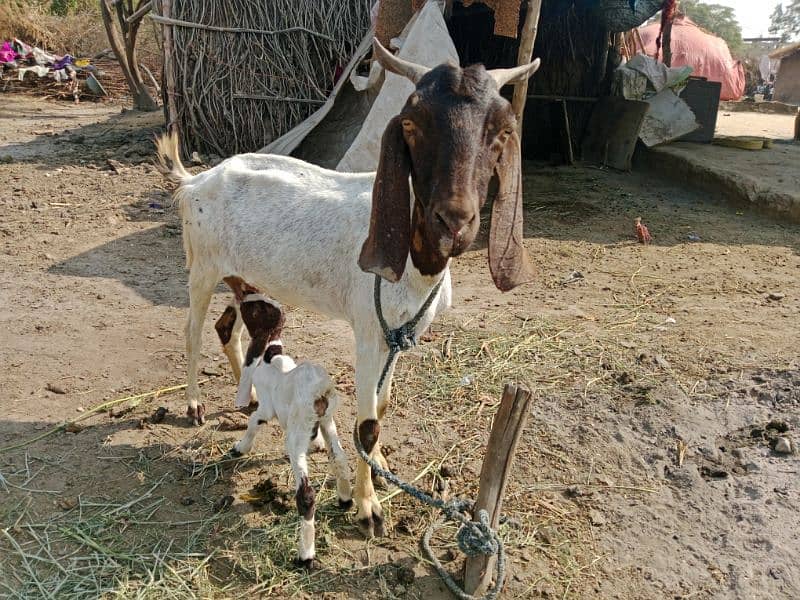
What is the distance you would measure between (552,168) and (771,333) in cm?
649

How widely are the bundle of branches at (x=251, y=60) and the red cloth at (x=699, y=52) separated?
619 inches

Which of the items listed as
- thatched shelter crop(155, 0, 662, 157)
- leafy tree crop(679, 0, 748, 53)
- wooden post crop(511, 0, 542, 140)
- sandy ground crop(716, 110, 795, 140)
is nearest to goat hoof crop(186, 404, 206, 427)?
wooden post crop(511, 0, 542, 140)

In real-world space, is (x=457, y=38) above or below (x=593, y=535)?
above

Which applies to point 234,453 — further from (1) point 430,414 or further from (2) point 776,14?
(2) point 776,14

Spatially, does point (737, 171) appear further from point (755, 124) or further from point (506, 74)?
point (755, 124)

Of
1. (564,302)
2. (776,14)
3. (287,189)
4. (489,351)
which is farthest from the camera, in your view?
(776,14)

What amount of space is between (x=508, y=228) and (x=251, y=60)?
815 cm

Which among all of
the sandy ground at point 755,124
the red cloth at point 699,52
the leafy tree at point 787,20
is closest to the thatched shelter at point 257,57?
the sandy ground at point 755,124

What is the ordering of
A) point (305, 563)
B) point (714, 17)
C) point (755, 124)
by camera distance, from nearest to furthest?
point (305, 563)
point (755, 124)
point (714, 17)

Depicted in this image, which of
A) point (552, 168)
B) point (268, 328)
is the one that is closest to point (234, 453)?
point (268, 328)

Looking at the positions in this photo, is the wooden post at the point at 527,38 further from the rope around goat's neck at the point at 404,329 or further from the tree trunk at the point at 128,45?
the tree trunk at the point at 128,45

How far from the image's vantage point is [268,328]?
3564 mm

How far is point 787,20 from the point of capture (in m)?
66.0

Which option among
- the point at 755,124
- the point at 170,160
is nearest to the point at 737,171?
the point at 170,160
